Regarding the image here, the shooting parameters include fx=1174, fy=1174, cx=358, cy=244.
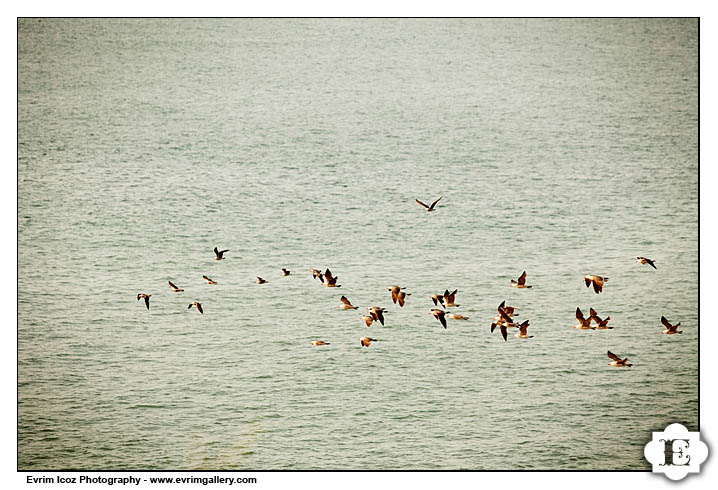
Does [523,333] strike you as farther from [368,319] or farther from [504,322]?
[368,319]

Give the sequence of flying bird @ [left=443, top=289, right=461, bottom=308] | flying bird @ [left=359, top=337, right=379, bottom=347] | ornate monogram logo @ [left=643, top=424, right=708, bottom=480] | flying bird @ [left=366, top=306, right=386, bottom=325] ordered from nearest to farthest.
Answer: ornate monogram logo @ [left=643, top=424, right=708, bottom=480] < flying bird @ [left=366, top=306, right=386, bottom=325] < flying bird @ [left=443, top=289, right=461, bottom=308] < flying bird @ [left=359, top=337, right=379, bottom=347]

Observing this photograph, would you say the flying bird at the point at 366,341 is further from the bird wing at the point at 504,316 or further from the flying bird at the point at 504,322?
the bird wing at the point at 504,316

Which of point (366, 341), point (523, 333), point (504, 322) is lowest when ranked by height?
point (366, 341)

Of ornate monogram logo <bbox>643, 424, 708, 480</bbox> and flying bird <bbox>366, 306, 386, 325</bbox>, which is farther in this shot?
flying bird <bbox>366, 306, 386, 325</bbox>

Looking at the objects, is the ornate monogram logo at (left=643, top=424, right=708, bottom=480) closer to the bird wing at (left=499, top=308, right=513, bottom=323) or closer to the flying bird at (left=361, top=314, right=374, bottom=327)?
the bird wing at (left=499, top=308, right=513, bottom=323)

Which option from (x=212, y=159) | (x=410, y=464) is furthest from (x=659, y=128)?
(x=410, y=464)

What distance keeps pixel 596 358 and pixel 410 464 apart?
455 cm

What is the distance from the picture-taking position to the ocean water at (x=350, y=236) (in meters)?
Result: 18.9

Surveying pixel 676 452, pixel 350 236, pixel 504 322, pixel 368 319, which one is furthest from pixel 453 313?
pixel 676 452

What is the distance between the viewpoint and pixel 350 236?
25.3 metres

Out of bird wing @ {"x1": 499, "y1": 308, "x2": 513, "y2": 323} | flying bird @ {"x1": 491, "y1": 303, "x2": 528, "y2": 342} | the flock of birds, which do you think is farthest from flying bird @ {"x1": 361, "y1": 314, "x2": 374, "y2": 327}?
bird wing @ {"x1": 499, "y1": 308, "x2": 513, "y2": 323}

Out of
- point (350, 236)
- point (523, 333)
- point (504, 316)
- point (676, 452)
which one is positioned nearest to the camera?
point (676, 452)

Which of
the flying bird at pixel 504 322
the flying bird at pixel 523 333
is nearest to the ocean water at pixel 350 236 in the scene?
the flying bird at pixel 523 333

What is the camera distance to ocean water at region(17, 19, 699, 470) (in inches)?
744
